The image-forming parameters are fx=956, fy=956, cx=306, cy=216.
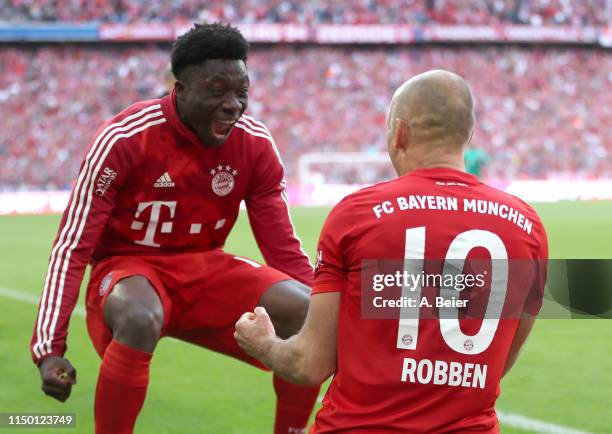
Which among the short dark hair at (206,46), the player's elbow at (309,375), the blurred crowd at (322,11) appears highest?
the blurred crowd at (322,11)

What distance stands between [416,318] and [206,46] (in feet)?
6.05

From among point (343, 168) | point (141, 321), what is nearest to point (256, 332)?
point (141, 321)

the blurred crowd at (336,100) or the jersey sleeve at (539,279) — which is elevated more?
the blurred crowd at (336,100)

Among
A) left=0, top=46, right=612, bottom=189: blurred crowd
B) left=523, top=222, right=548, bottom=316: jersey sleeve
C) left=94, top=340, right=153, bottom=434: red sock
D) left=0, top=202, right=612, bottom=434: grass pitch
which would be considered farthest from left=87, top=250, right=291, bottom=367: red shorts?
left=0, top=46, right=612, bottom=189: blurred crowd

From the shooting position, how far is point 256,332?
2699 millimetres

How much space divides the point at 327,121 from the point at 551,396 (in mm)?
27431

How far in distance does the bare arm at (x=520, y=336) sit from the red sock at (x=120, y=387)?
143 cm

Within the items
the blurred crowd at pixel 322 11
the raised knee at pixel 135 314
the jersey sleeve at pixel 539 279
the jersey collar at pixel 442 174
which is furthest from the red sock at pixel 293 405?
the blurred crowd at pixel 322 11

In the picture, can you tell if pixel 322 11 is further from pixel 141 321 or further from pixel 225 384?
pixel 141 321

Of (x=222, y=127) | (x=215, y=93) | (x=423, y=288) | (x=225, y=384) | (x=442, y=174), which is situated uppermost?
(x=215, y=93)

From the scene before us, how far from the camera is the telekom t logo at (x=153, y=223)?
4.07 metres

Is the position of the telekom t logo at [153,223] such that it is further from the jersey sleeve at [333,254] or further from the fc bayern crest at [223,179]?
the jersey sleeve at [333,254]

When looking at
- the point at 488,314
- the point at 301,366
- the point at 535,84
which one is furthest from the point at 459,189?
the point at 535,84

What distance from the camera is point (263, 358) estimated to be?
2691 mm
